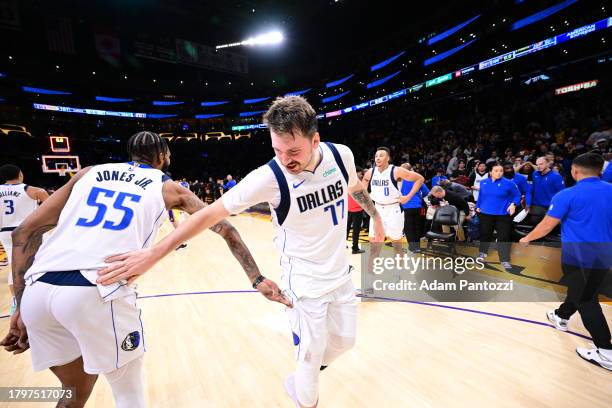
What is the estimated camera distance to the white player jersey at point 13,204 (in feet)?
13.5

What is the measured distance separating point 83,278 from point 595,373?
3933 mm

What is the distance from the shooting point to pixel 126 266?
1.34 m

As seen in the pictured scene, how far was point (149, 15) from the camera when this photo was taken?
17.1 metres

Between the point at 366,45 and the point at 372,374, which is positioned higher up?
the point at 366,45

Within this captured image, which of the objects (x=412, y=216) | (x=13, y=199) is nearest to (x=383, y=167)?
(x=412, y=216)

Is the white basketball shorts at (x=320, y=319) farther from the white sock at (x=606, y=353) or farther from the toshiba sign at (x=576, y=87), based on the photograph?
the toshiba sign at (x=576, y=87)

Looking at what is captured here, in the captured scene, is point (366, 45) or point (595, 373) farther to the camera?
point (366, 45)

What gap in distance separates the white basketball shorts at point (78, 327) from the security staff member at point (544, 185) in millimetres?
6974

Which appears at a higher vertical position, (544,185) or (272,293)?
(544,185)

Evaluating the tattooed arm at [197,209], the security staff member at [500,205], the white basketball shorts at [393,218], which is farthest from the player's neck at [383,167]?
the tattooed arm at [197,209]

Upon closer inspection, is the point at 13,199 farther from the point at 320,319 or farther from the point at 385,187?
the point at 385,187

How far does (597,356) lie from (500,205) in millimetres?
3097

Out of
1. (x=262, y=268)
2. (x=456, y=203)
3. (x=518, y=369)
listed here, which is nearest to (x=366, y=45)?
(x=456, y=203)

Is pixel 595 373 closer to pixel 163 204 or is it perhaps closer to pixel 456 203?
pixel 163 204
